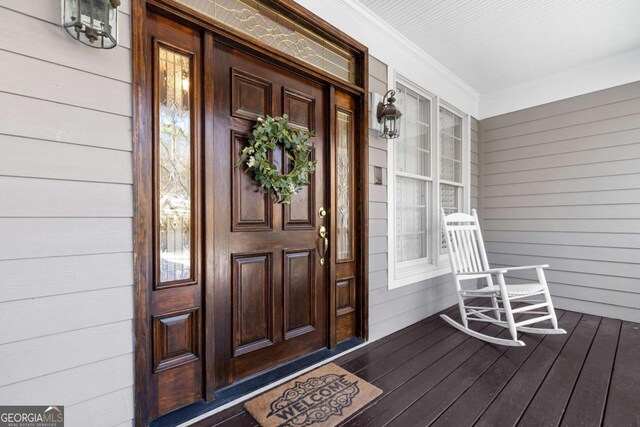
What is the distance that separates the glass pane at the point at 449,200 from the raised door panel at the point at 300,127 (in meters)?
1.92

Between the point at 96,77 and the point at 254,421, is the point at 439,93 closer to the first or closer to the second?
the point at 96,77

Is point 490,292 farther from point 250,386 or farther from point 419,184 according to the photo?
point 250,386

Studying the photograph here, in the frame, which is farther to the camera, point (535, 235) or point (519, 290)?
point (535, 235)

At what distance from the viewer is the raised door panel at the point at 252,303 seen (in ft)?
5.86

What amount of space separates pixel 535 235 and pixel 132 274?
412 centimetres

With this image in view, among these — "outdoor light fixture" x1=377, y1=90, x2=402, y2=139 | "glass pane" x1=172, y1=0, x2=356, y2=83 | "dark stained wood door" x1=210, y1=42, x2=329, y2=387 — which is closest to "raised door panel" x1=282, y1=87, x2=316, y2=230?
"dark stained wood door" x1=210, y1=42, x2=329, y2=387

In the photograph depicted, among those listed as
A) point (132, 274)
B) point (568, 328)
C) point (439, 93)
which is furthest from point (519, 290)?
point (132, 274)

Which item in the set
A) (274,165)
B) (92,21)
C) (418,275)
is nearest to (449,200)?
(418,275)

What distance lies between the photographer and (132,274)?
1322mm

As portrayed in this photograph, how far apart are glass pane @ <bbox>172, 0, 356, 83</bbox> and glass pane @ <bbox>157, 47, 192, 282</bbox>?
376 millimetres

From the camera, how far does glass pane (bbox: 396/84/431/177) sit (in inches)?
114

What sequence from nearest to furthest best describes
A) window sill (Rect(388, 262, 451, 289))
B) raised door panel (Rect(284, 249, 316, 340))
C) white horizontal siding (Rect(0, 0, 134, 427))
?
white horizontal siding (Rect(0, 0, 134, 427))
raised door panel (Rect(284, 249, 316, 340))
window sill (Rect(388, 262, 451, 289))

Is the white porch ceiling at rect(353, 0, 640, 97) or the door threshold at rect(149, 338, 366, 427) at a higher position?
the white porch ceiling at rect(353, 0, 640, 97)

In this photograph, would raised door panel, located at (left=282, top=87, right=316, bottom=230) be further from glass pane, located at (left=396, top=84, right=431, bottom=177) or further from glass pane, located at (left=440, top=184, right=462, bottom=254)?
glass pane, located at (left=440, top=184, right=462, bottom=254)
